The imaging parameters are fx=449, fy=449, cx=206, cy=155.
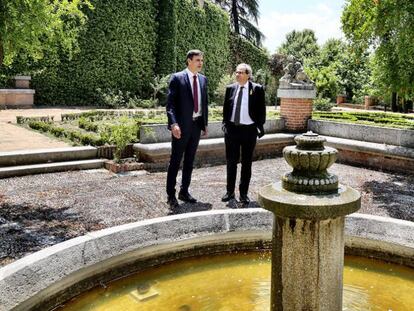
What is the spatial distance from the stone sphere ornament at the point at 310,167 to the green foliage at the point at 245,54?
2656 centimetres

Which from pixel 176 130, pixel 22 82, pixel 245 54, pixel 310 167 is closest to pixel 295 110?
pixel 176 130

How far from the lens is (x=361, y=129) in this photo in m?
9.64

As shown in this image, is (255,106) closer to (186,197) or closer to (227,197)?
(227,197)

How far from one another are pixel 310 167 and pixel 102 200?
393cm

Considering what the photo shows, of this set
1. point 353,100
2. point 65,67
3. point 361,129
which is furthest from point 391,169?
point 353,100

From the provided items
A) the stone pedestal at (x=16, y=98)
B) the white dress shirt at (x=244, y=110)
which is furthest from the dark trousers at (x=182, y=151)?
the stone pedestal at (x=16, y=98)

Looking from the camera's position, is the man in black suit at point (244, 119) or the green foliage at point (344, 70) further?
the green foliage at point (344, 70)

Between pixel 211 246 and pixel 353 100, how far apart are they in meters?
30.6

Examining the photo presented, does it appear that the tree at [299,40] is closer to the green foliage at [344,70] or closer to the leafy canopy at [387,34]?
the green foliage at [344,70]

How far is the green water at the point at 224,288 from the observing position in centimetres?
335

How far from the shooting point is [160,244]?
157 inches

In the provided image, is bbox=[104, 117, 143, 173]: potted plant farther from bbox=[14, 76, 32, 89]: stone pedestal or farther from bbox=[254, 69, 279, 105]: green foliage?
bbox=[254, 69, 279, 105]: green foliage

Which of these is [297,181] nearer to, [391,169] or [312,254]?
[312,254]

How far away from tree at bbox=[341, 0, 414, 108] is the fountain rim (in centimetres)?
369
